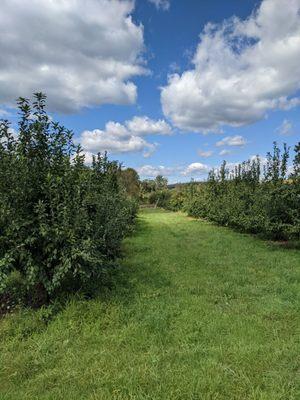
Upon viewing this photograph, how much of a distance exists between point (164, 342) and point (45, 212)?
2.55 meters

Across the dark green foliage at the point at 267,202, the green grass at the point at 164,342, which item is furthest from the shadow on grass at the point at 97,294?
the dark green foliage at the point at 267,202

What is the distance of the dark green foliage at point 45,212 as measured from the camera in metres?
5.18

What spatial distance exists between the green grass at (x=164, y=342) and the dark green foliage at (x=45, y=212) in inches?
22.7

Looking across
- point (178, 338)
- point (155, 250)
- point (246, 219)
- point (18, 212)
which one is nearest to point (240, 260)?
point (155, 250)

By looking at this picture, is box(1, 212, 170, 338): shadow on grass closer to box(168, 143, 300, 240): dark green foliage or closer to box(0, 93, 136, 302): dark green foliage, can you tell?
box(0, 93, 136, 302): dark green foliage

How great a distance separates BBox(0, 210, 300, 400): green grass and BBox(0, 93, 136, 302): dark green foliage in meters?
0.58

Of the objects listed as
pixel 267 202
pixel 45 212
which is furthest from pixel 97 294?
pixel 267 202

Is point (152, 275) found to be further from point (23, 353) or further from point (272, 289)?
point (23, 353)

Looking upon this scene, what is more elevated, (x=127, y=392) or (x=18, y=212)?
(x=18, y=212)

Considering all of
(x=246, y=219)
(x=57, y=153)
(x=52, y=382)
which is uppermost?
(x=57, y=153)

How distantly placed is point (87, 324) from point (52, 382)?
1268 mm

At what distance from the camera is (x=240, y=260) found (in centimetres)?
935

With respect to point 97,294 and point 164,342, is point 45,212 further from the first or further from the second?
point 164,342

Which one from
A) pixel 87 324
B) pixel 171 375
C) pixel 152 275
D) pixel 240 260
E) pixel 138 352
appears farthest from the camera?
pixel 240 260
